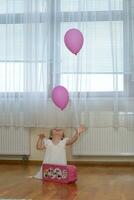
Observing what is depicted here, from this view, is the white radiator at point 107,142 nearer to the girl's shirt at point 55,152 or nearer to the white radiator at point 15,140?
the white radiator at point 15,140

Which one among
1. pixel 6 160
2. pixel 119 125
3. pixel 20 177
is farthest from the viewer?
pixel 6 160

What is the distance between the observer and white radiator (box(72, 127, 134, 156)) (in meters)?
4.74

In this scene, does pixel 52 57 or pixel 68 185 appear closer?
pixel 68 185

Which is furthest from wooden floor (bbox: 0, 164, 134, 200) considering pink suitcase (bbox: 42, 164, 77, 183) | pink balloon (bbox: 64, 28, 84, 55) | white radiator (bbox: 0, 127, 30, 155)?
pink balloon (bbox: 64, 28, 84, 55)

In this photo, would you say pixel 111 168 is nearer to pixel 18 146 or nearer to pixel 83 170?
pixel 83 170

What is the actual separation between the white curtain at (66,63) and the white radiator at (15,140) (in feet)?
0.30

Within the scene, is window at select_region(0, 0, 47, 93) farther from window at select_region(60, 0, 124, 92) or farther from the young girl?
the young girl

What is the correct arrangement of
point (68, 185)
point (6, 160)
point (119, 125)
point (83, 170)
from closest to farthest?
point (68, 185) < point (83, 170) < point (119, 125) < point (6, 160)

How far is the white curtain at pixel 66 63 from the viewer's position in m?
4.74

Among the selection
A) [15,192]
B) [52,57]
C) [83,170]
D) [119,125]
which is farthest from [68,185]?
[52,57]

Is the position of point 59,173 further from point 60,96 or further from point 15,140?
point 15,140

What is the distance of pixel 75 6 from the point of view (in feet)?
15.8

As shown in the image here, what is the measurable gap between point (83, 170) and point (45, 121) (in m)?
0.82

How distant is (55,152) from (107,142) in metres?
1.17
